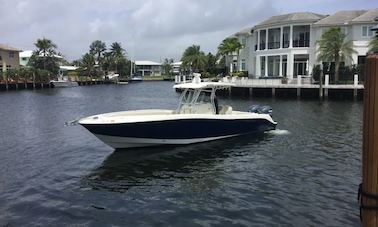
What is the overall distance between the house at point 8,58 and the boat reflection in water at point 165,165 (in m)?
76.9

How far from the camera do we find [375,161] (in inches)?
179

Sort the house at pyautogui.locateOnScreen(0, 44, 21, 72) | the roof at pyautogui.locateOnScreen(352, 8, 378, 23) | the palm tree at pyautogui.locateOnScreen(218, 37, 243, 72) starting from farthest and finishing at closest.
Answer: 1. the house at pyautogui.locateOnScreen(0, 44, 21, 72)
2. the palm tree at pyautogui.locateOnScreen(218, 37, 243, 72)
3. the roof at pyautogui.locateOnScreen(352, 8, 378, 23)

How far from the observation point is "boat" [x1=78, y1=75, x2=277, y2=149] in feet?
52.9

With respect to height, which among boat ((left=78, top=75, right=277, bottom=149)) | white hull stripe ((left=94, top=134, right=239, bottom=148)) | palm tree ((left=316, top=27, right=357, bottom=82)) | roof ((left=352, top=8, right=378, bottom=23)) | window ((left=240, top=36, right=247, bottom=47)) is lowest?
white hull stripe ((left=94, top=134, right=239, bottom=148))

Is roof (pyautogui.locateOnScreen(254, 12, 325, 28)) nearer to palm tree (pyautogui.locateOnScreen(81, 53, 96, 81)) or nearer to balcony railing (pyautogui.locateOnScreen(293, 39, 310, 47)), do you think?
balcony railing (pyautogui.locateOnScreen(293, 39, 310, 47))

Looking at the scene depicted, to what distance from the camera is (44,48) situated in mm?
100875

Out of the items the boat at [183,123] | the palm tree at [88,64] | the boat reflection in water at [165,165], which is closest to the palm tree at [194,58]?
the palm tree at [88,64]

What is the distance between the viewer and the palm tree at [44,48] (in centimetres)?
10075

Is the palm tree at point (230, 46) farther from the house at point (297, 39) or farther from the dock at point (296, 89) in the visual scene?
the dock at point (296, 89)

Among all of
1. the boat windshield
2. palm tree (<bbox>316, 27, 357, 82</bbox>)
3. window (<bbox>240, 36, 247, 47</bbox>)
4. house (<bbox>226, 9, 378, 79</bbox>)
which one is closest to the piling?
the boat windshield

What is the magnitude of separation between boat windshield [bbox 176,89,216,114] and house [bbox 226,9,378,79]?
Result: 120ft

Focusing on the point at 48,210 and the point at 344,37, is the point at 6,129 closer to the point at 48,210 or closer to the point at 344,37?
the point at 48,210

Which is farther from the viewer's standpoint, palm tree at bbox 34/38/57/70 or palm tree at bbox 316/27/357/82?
palm tree at bbox 34/38/57/70

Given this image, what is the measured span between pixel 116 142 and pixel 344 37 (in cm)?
4124
